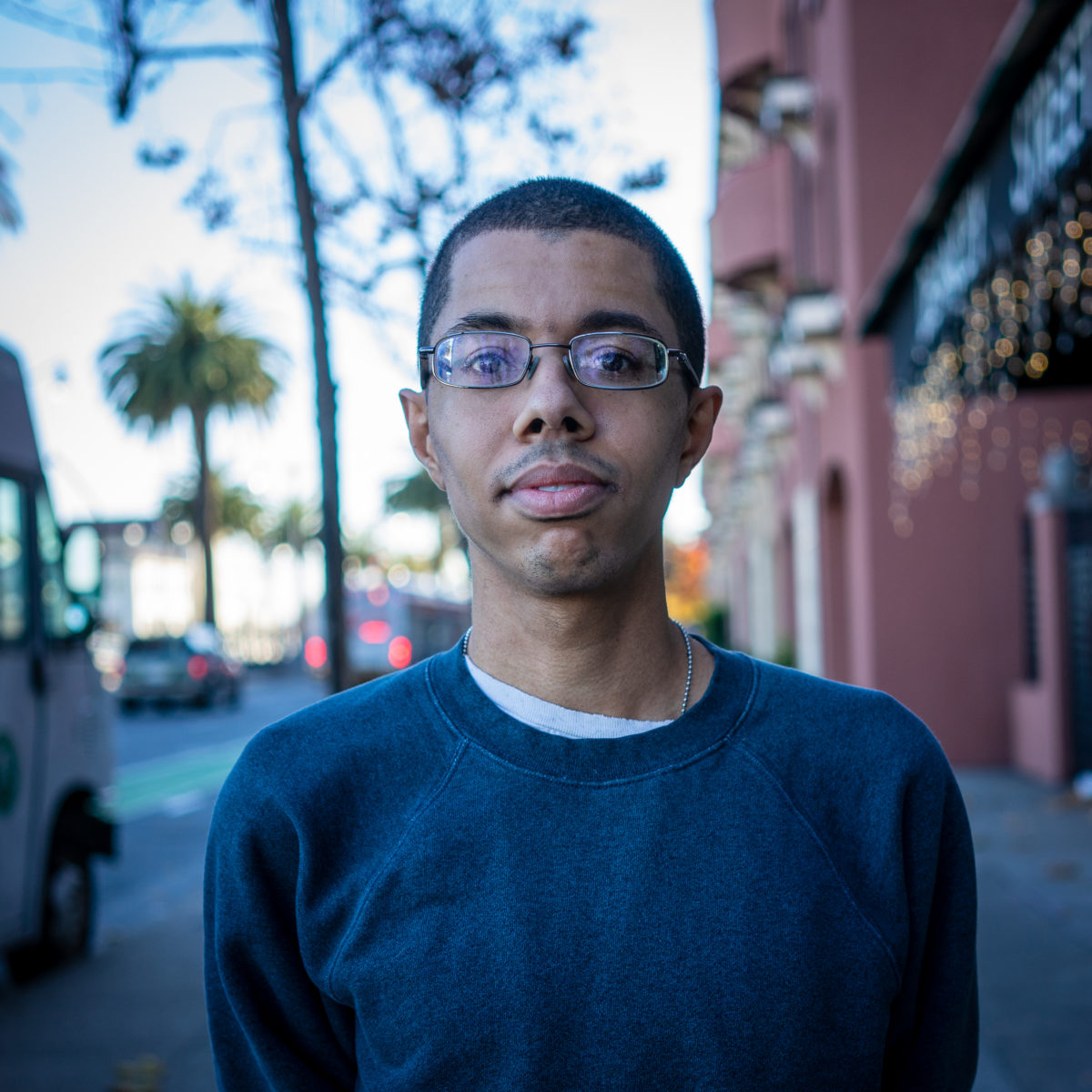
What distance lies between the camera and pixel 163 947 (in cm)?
738

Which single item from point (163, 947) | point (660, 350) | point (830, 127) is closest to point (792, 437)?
point (830, 127)

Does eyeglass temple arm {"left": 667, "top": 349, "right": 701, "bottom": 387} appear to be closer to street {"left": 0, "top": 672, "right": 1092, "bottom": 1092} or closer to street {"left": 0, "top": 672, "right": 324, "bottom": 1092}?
street {"left": 0, "top": 672, "right": 1092, "bottom": 1092}

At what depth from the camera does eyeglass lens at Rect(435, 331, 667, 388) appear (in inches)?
69.1

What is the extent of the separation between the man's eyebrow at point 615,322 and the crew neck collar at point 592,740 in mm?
515

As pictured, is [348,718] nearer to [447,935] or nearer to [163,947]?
[447,935]

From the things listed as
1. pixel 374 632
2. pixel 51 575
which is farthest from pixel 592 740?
pixel 374 632

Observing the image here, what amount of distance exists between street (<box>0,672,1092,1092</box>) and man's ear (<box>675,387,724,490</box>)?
3633 mm

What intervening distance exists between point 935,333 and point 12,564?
539 centimetres

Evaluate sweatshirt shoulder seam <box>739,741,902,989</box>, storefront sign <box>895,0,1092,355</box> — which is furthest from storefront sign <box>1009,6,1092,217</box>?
sweatshirt shoulder seam <box>739,741,902,989</box>

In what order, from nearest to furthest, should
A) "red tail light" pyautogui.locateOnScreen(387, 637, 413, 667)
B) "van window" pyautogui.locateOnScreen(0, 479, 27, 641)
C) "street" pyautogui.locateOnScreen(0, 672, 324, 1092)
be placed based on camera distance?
"street" pyautogui.locateOnScreen(0, 672, 324, 1092) < "van window" pyautogui.locateOnScreen(0, 479, 27, 641) < "red tail light" pyautogui.locateOnScreen(387, 637, 413, 667)

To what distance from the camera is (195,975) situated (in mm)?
6691

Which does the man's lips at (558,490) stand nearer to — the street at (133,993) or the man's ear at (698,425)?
the man's ear at (698,425)

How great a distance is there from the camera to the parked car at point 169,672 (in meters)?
29.4

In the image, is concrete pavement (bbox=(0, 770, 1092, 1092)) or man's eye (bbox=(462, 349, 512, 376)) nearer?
man's eye (bbox=(462, 349, 512, 376))
